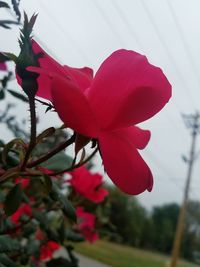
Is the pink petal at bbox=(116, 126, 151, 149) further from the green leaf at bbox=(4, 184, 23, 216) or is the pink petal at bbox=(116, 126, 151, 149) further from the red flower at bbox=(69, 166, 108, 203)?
the red flower at bbox=(69, 166, 108, 203)

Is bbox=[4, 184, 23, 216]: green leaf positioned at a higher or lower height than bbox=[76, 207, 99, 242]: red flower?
higher

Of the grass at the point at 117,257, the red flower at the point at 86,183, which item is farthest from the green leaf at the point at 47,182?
the grass at the point at 117,257

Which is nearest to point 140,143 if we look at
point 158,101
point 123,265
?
point 158,101

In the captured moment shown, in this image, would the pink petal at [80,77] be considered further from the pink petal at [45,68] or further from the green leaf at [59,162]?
the green leaf at [59,162]

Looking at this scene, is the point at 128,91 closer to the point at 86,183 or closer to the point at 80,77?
the point at 80,77

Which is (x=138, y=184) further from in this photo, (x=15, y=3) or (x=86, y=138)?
(x=15, y=3)

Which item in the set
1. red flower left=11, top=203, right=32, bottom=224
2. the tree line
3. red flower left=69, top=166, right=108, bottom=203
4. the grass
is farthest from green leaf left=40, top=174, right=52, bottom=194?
the tree line

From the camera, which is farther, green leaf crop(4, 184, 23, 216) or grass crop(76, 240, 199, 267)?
grass crop(76, 240, 199, 267)
